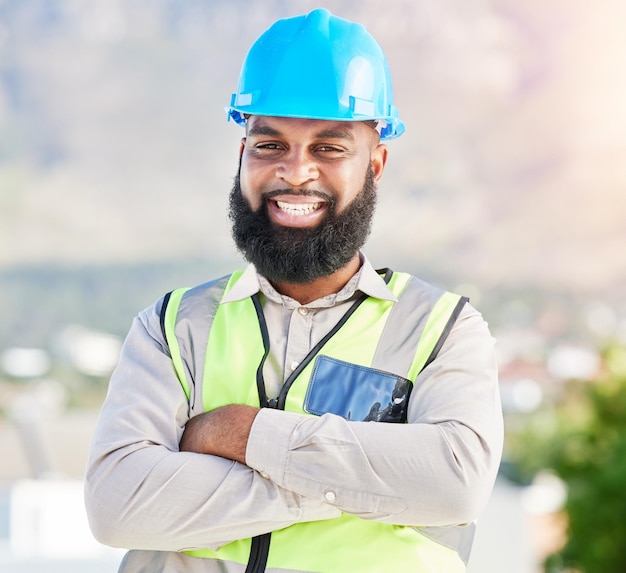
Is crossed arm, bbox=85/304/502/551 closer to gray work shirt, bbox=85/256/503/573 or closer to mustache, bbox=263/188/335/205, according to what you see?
gray work shirt, bbox=85/256/503/573

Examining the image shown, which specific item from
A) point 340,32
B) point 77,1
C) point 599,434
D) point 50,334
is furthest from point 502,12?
point 340,32

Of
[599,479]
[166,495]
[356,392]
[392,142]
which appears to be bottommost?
[599,479]

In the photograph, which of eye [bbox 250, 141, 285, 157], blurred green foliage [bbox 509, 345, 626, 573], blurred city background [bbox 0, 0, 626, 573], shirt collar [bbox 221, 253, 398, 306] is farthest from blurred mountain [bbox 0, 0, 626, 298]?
eye [bbox 250, 141, 285, 157]

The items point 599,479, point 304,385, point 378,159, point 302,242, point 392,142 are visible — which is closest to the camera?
point 304,385

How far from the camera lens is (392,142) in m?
35.8

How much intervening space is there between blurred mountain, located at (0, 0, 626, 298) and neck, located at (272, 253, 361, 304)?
3292 centimetres

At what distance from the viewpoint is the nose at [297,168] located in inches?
73.1

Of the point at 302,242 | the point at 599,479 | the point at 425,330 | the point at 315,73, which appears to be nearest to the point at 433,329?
the point at 425,330

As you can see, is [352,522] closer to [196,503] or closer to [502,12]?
[196,503]

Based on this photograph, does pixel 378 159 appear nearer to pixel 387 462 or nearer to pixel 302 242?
pixel 302 242

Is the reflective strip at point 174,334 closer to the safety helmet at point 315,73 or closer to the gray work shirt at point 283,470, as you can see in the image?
the gray work shirt at point 283,470

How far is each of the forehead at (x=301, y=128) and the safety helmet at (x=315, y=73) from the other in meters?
0.02

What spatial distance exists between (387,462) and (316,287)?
460 mm

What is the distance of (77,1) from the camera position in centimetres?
3784
